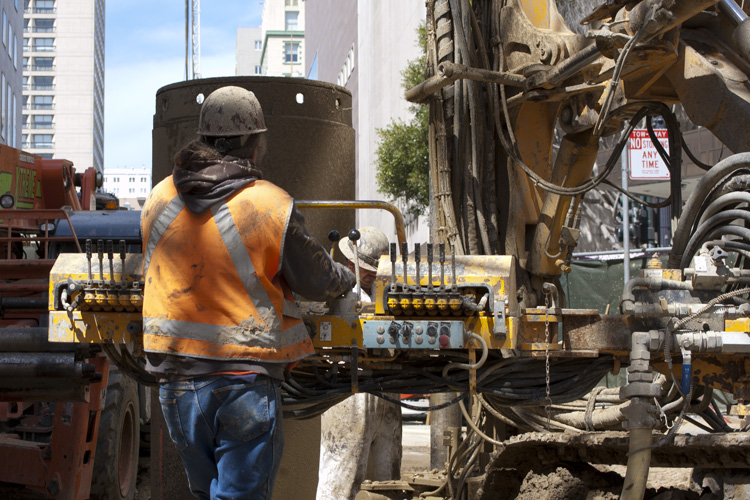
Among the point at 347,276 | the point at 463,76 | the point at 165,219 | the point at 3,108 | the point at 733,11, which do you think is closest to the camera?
the point at 165,219

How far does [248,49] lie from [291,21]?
29417 mm

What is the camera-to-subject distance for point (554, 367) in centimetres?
445

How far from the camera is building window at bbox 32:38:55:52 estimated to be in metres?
95.0

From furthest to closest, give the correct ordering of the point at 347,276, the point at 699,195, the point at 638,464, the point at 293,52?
the point at 293,52
the point at 699,195
the point at 638,464
the point at 347,276

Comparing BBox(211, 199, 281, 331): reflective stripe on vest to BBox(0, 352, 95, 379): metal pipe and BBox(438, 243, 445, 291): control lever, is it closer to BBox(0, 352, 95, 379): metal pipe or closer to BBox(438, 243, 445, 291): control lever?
BBox(438, 243, 445, 291): control lever

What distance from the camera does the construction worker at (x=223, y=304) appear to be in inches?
127

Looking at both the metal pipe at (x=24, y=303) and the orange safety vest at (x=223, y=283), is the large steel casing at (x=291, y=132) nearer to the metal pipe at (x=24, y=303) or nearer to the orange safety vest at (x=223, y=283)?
the metal pipe at (x=24, y=303)

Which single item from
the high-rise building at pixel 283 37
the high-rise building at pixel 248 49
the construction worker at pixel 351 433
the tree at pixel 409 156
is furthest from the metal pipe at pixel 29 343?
the high-rise building at pixel 248 49

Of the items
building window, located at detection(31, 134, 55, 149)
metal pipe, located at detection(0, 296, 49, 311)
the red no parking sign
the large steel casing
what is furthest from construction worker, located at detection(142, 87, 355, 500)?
building window, located at detection(31, 134, 55, 149)

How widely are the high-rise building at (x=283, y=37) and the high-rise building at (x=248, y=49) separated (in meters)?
23.6

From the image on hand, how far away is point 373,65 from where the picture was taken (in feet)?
123

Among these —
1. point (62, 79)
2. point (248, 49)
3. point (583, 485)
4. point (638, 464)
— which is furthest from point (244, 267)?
point (248, 49)

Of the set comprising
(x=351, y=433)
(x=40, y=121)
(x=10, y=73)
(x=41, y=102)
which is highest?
(x=41, y=102)

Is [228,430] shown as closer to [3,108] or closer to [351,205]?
[351,205]
